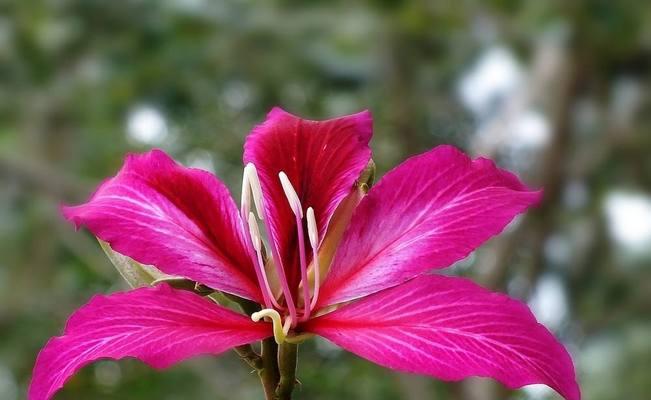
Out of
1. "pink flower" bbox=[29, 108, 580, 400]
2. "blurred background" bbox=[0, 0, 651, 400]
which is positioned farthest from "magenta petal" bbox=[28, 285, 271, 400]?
"blurred background" bbox=[0, 0, 651, 400]

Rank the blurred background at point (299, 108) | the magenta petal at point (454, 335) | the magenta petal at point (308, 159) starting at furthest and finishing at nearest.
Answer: the blurred background at point (299, 108) < the magenta petal at point (308, 159) < the magenta petal at point (454, 335)

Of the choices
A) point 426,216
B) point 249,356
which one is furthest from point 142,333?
point 426,216

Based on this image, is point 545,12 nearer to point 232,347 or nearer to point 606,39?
point 606,39

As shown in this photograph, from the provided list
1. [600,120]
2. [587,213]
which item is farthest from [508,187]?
[587,213]

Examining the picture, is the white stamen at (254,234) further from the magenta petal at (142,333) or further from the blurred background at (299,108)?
the blurred background at (299,108)

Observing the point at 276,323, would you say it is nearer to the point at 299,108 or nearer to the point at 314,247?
the point at 314,247

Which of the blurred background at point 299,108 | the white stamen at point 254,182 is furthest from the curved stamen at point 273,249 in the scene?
the blurred background at point 299,108

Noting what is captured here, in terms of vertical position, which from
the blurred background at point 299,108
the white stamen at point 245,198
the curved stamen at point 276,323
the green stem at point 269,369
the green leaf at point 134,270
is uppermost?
the white stamen at point 245,198

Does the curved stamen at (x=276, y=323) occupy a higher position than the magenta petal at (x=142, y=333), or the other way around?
the curved stamen at (x=276, y=323)
